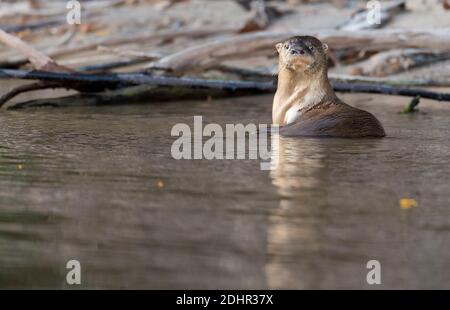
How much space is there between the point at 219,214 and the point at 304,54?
2972mm

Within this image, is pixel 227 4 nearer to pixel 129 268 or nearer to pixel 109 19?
pixel 109 19

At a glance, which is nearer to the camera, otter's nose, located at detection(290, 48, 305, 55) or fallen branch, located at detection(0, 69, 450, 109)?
otter's nose, located at detection(290, 48, 305, 55)

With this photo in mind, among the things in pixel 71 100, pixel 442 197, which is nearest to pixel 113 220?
A: pixel 442 197

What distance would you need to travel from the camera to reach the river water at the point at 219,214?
10.1ft

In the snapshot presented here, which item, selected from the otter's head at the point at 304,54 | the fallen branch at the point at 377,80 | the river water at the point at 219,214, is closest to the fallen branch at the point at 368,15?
the fallen branch at the point at 377,80

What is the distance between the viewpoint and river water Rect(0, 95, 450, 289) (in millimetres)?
3072

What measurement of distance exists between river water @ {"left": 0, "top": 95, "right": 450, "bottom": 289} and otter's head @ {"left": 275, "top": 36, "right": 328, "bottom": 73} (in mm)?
693

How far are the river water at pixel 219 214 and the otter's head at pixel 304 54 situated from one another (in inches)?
27.3

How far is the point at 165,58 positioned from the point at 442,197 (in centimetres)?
447

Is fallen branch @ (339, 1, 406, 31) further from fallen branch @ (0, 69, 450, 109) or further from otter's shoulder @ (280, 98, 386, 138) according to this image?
otter's shoulder @ (280, 98, 386, 138)

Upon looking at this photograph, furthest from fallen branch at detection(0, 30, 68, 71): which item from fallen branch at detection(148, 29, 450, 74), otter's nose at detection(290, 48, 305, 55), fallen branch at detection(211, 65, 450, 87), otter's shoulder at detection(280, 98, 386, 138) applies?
otter's shoulder at detection(280, 98, 386, 138)

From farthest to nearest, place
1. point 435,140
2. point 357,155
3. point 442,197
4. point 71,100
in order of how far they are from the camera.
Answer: point 71,100 → point 435,140 → point 357,155 → point 442,197

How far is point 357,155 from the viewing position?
5.49 meters

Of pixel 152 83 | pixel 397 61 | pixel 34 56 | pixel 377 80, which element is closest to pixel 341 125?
pixel 152 83
